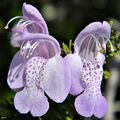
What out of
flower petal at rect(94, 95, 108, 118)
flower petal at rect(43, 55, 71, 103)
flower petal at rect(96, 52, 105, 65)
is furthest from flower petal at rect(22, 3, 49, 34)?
flower petal at rect(94, 95, 108, 118)

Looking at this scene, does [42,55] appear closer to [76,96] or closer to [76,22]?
[76,96]

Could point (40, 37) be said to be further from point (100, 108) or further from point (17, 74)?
point (100, 108)

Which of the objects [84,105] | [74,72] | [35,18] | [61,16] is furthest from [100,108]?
[61,16]

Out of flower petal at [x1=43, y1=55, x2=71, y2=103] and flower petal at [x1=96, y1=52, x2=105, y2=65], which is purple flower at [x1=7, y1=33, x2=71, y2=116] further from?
flower petal at [x1=96, y1=52, x2=105, y2=65]

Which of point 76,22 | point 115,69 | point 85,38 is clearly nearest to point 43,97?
point 85,38

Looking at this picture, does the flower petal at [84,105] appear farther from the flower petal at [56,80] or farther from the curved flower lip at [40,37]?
the curved flower lip at [40,37]

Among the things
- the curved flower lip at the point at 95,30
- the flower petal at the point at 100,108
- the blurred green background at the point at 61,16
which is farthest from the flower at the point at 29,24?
the blurred green background at the point at 61,16

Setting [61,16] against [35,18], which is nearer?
[35,18]
